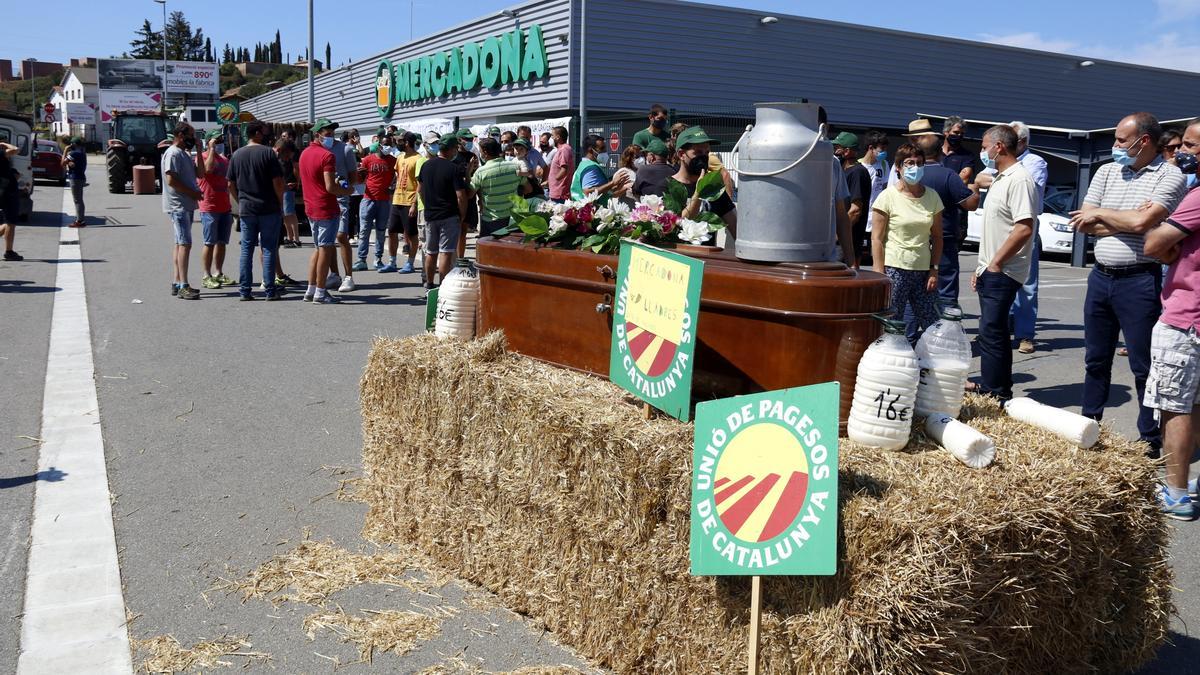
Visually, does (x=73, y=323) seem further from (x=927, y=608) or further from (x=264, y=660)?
(x=927, y=608)

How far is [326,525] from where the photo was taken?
4426 mm

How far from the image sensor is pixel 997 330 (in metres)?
5.91

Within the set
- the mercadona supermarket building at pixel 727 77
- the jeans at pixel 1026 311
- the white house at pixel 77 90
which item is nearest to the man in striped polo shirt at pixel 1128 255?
the jeans at pixel 1026 311

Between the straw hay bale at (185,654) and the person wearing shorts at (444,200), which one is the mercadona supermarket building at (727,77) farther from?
the straw hay bale at (185,654)

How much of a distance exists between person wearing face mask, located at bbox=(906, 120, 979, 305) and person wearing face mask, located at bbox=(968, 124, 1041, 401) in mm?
866

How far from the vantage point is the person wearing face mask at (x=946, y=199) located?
23.3 ft

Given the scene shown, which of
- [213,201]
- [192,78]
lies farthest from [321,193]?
[192,78]

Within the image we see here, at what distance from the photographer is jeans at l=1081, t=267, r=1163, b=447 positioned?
4953 mm

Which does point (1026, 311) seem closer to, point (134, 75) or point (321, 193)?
point (321, 193)

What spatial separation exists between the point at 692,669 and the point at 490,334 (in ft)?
5.54

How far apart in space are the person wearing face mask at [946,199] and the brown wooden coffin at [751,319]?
4.00m

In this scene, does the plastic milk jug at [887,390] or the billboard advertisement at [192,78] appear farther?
the billboard advertisement at [192,78]

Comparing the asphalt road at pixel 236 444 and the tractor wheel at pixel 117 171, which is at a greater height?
the tractor wheel at pixel 117 171

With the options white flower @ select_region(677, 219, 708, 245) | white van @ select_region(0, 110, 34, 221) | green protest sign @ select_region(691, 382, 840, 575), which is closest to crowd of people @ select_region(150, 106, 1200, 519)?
white flower @ select_region(677, 219, 708, 245)
